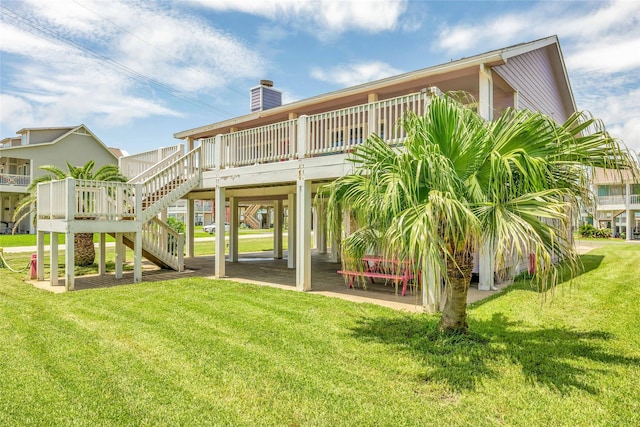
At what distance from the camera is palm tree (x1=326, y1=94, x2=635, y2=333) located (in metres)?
4.10

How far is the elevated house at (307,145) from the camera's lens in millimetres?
8672

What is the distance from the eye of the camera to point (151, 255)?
1246 centimetres

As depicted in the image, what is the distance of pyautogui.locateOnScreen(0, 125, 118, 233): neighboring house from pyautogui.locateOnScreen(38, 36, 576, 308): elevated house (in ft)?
77.9

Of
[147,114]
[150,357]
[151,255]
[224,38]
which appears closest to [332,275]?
[151,255]

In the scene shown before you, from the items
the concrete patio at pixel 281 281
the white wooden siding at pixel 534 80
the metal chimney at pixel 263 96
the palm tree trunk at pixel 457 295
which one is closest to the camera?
the palm tree trunk at pixel 457 295

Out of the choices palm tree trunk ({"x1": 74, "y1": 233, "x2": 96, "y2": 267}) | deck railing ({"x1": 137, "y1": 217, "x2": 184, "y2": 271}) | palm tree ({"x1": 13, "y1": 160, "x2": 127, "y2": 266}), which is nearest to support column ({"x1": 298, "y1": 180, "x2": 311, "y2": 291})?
deck railing ({"x1": 137, "y1": 217, "x2": 184, "y2": 271})

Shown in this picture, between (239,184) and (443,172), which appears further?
(239,184)

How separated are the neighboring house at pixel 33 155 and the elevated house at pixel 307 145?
2374cm

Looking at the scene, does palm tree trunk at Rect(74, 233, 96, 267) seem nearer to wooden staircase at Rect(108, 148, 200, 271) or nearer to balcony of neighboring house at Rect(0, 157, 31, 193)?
wooden staircase at Rect(108, 148, 200, 271)

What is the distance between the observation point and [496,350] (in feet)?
16.2

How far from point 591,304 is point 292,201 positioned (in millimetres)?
9521

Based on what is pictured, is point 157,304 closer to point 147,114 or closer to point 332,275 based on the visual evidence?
point 332,275

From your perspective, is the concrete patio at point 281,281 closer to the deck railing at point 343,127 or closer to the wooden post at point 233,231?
the wooden post at point 233,231

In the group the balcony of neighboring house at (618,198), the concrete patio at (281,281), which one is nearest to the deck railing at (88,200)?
the concrete patio at (281,281)
